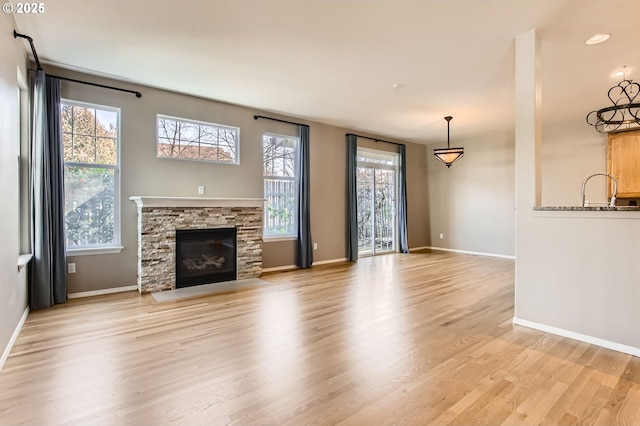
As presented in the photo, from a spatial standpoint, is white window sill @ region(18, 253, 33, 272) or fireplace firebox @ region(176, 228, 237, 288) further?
fireplace firebox @ region(176, 228, 237, 288)

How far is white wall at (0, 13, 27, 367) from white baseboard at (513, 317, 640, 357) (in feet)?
14.4

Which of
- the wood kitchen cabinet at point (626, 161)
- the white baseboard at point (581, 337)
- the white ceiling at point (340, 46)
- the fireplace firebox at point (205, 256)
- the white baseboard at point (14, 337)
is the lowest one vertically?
the white baseboard at point (581, 337)

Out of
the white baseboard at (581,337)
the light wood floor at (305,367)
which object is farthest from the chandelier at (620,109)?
the light wood floor at (305,367)

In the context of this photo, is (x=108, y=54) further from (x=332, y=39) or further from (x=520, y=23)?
(x=520, y=23)

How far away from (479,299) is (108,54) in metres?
5.22

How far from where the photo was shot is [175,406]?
6.09ft

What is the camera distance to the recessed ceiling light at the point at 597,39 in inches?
123

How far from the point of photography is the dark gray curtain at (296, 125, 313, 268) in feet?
19.8

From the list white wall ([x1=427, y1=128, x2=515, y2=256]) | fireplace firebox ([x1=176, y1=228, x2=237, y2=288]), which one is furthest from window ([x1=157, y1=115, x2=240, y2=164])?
white wall ([x1=427, y1=128, x2=515, y2=256])

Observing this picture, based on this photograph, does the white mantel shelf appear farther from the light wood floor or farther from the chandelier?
the chandelier

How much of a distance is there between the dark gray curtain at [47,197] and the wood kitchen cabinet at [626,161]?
8.42m

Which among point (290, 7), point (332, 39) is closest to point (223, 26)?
point (290, 7)

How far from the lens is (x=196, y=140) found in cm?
505

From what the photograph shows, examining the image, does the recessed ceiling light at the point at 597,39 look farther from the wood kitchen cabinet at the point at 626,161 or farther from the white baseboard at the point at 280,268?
the white baseboard at the point at 280,268
